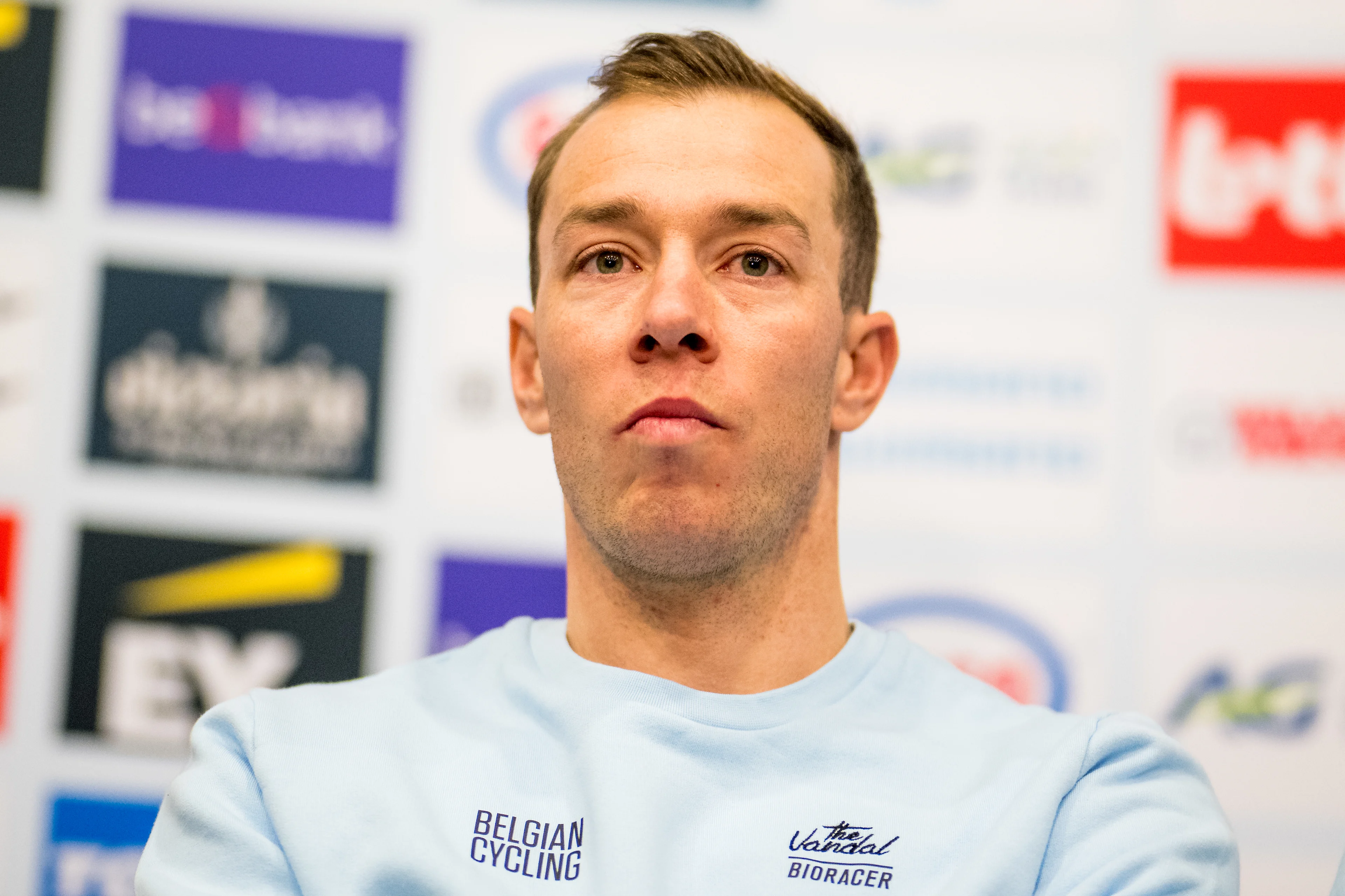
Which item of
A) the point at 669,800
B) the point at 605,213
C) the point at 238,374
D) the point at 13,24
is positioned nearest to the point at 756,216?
the point at 605,213

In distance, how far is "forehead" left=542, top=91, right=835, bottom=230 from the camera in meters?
1.28

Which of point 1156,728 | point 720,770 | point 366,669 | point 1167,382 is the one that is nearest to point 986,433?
point 1167,382

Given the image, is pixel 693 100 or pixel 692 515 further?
pixel 693 100

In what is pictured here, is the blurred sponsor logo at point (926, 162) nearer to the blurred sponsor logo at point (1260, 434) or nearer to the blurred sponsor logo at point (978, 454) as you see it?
the blurred sponsor logo at point (978, 454)

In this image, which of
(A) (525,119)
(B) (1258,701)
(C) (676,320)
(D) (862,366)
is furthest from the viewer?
(A) (525,119)

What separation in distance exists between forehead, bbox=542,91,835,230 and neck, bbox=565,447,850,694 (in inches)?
14.6

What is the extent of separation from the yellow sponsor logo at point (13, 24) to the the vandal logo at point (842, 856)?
2030mm

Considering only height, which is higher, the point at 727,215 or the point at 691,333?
the point at 727,215

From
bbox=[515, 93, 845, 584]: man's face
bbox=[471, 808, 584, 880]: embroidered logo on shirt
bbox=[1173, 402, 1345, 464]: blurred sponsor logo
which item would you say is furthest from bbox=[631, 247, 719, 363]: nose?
bbox=[1173, 402, 1345, 464]: blurred sponsor logo

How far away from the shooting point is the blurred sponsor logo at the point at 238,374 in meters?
2.00

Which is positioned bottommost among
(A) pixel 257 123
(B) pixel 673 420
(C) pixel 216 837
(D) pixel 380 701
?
(C) pixel 216 837

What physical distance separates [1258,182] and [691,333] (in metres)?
1.35

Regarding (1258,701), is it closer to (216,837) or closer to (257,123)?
(216,837)

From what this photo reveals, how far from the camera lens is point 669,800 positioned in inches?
45.0
